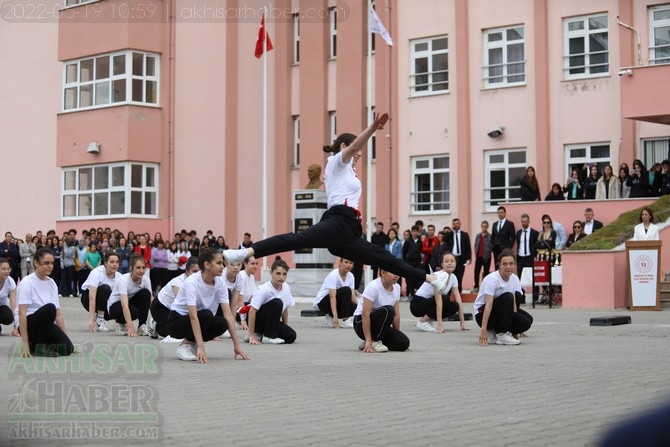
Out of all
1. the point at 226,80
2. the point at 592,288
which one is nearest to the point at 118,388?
the point at 592,288

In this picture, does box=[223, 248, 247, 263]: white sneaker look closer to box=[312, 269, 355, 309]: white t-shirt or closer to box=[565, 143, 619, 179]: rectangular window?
box=[312, 269, 355, 309]: white t-shirt

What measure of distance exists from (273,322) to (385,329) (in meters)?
2.49

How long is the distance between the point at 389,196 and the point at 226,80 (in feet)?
26.6

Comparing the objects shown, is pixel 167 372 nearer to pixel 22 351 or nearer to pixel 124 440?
pixel 22 351

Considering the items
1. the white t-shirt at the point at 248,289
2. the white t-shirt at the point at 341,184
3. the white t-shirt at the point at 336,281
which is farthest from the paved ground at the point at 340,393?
the white t-shirt at the point at 336,281

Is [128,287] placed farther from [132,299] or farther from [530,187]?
[530,187]

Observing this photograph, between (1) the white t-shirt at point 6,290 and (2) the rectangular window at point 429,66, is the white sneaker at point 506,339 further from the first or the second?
(2) the rectangular window at point 429,66

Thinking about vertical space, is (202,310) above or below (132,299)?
above

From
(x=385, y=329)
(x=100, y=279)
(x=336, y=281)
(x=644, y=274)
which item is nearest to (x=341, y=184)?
(x=385, y=329)

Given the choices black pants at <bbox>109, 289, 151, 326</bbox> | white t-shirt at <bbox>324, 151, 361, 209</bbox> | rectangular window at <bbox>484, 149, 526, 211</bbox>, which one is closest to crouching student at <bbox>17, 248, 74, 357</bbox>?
white t-shirt at <bbox>324, 151, 361, 209</bbox>

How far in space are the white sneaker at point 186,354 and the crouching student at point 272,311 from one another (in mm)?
2808

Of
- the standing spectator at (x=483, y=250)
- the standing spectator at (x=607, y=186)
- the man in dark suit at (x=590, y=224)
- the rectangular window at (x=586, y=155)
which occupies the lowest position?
the standing spectator at (x=483, y=250)

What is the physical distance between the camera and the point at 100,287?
18.8 m

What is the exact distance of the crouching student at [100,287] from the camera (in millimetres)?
18406
